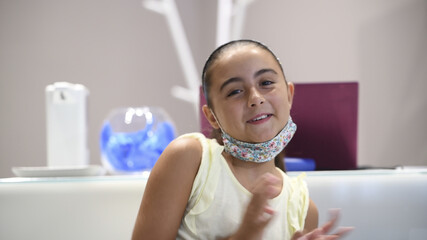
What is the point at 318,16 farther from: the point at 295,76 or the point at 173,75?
the point at 173,75

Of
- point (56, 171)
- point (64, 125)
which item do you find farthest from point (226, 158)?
point (64, 125)

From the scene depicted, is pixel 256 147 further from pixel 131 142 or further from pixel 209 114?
pixel 131 142

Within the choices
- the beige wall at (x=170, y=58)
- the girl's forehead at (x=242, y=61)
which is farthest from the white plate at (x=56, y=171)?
the beige wall at (x=170, y=58)

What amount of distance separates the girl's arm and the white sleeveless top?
0.02 metres

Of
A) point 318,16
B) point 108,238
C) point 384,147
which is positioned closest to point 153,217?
point 108,238

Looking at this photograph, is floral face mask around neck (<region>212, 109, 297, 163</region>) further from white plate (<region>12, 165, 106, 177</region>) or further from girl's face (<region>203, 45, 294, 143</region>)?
white plate (<region>12, 165, 106, 177</region>)

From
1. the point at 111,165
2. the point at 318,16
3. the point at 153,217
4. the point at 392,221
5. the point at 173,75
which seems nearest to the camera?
the point at 153,217

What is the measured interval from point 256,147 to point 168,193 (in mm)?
159

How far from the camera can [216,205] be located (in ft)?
2.37

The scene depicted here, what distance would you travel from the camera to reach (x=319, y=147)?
1072 millimetres

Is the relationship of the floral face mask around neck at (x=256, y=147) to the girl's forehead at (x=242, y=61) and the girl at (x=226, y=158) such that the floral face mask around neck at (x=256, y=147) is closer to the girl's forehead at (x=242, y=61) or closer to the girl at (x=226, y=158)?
the girl at (x=226, y=158)

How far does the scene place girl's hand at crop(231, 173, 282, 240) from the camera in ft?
1.86

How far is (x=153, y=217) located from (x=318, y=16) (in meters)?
2.02

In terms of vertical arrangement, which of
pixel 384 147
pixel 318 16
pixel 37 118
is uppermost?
pixel 318 16
